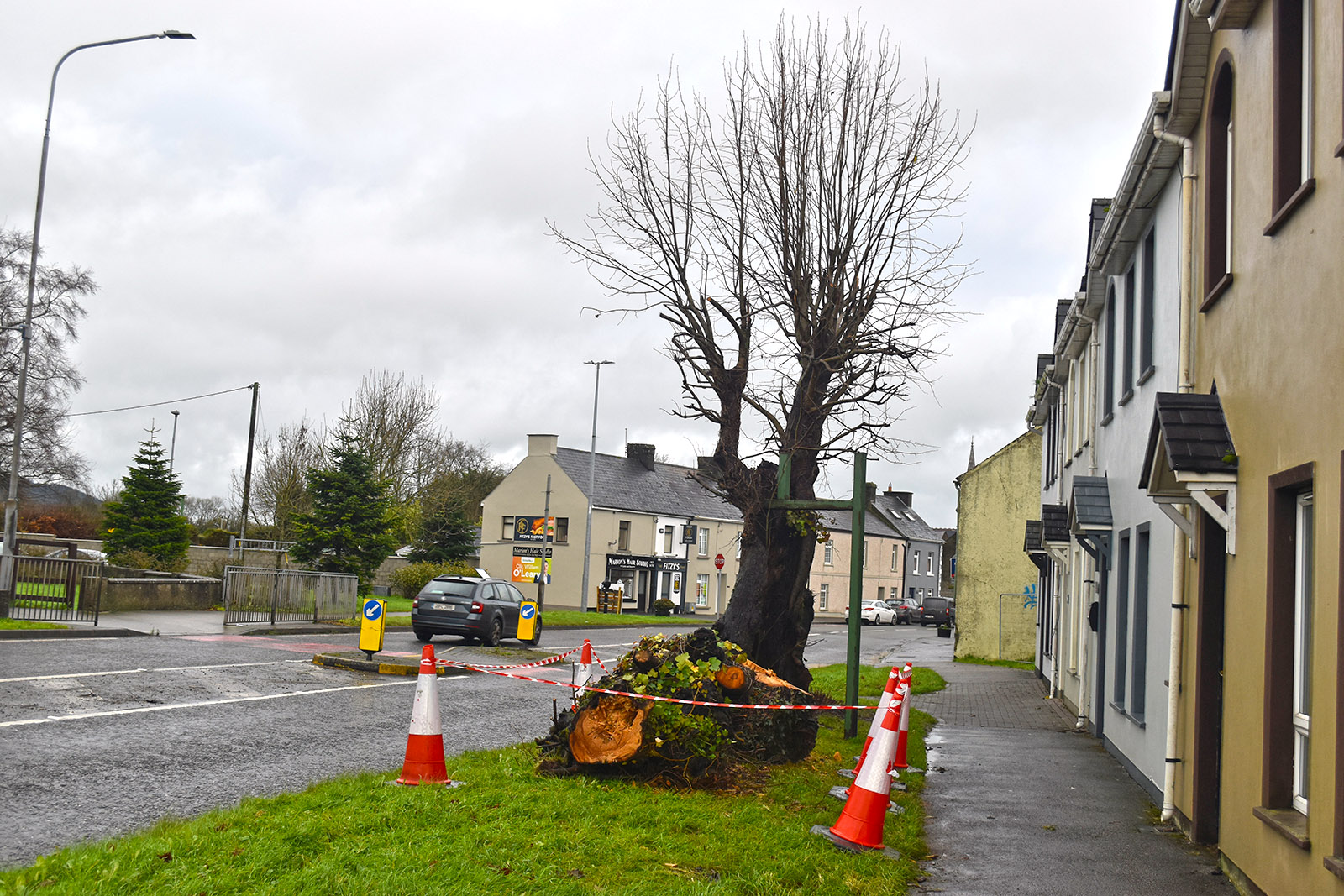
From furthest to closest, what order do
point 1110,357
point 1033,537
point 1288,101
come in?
point 1033,537 → point 1110,357 → point 1288,101

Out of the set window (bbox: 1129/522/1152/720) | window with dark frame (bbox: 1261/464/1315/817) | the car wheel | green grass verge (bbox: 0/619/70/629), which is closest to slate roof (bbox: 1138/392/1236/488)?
window with dark frame (bbox: 1261/464/1315/817)

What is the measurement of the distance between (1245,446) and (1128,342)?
6.15m

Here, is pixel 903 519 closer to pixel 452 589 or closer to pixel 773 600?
pixel 452 589

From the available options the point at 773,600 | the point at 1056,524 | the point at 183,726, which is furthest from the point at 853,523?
the point at 1056,524

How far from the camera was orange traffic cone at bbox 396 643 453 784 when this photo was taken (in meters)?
7.89

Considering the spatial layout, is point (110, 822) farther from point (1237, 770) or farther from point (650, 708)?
point (1237, 770)

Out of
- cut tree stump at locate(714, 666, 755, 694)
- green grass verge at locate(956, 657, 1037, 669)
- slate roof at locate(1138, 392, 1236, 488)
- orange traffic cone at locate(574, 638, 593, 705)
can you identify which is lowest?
green grass verge at locate(956, 657, 1037, 669)

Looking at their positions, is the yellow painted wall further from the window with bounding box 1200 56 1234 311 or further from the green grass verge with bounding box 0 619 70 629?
the window with bounding box 1200 56 1234 311

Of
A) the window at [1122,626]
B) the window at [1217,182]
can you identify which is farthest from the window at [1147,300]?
the window at [1217,182]

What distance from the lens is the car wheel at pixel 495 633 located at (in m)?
24.2

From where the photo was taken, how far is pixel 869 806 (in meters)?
6.93

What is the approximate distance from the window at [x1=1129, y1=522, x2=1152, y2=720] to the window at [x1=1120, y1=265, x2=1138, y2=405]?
5.97 feet

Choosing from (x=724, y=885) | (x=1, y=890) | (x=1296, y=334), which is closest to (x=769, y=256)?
(x=1296, y=334)

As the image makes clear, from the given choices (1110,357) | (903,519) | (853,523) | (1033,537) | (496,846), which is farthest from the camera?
(903,519)
